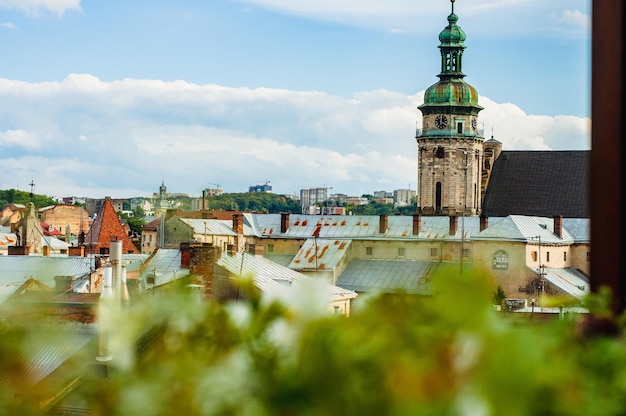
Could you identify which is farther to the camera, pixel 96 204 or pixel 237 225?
pixel 96 204

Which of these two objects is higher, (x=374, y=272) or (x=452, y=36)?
(x=452, y=36)

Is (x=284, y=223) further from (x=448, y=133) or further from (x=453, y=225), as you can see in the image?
(x=448, y=133)

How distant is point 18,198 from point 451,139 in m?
31.3

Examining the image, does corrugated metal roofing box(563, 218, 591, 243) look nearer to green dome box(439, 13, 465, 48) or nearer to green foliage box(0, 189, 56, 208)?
green dome box(439, 13, 465, 48)

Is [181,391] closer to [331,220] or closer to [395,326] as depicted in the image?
[395,326]

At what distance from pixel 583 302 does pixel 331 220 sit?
1777 inches

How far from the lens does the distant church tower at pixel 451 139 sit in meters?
55.1

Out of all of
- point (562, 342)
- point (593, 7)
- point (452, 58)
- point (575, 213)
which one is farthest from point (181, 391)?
point (452, 58)

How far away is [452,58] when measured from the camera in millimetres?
56031

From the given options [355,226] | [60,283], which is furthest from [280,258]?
[60,283]

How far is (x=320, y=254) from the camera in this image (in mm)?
41719

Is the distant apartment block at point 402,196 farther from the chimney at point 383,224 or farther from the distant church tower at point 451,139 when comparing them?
the chimney at point 383,224

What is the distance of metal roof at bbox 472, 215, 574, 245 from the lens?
1469 inches

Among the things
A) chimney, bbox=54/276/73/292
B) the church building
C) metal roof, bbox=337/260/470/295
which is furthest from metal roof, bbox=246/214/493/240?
chimney, bbox=54/276/73/292
